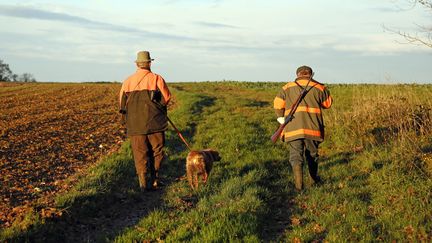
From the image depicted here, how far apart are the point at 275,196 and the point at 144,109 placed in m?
2.89

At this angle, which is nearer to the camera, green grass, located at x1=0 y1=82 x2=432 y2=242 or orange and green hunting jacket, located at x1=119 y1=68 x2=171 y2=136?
green grass, located at x1=0 y1=82 x2=432 y2=242

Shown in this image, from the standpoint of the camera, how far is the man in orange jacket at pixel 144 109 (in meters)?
8.54

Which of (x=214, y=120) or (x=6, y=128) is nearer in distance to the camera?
(x=6, y=128)

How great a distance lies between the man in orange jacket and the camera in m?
8.54

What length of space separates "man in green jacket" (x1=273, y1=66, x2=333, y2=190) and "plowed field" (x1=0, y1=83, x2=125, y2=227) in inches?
170

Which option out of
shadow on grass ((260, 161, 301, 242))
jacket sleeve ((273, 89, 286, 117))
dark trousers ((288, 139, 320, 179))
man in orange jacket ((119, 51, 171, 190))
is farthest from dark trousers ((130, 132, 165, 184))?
dark trousers ((288, 139, 320, 179))

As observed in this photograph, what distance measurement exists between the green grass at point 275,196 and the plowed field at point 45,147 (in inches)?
30.4

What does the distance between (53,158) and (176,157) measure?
3.00m

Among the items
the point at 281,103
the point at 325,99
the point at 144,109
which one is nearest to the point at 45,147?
the point at 144,109

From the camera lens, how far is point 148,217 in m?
6.69

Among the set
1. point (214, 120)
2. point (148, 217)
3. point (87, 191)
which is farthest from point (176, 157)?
point (214, 120)

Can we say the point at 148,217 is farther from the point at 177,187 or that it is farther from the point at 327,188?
the point at 327,188

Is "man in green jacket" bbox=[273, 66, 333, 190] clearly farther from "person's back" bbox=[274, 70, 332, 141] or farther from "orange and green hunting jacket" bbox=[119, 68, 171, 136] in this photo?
"orange and green hunting jacket" bbox=[119, 68, 171, 136]

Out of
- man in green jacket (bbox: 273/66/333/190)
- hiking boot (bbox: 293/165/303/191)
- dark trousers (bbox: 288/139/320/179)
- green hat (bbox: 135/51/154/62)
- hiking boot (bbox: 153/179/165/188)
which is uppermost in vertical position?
green hat (bbox: 135/51/154/62)
